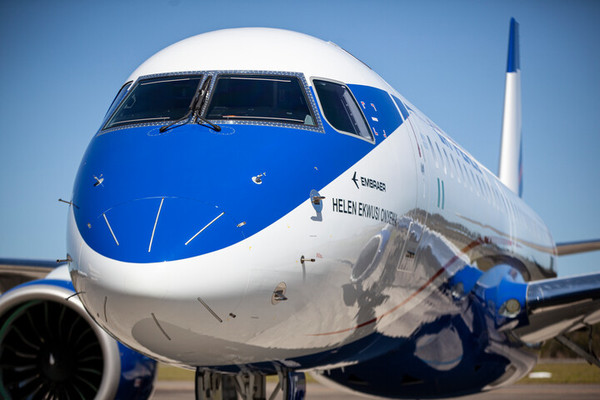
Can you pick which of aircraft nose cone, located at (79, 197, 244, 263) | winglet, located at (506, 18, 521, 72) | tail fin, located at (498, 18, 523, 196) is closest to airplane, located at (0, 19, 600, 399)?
aircraft nose cone, located at (79, 197, 244, 263)

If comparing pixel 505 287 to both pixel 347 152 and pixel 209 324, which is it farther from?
pixel 209 324

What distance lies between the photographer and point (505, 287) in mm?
10336

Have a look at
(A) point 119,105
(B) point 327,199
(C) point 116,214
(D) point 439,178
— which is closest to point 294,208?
(B) point 327,199

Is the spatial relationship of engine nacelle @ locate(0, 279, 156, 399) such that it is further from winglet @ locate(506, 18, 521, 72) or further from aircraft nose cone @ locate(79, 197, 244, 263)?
winglet @ locate(506, 18, 521, 72)

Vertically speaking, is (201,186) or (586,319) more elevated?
(201,186)

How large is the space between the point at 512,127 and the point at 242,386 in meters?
21.0

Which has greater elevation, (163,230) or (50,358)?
(163,230)

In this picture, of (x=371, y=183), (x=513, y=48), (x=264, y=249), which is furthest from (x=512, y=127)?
(x=264, y=249)

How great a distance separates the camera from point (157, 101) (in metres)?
6.39

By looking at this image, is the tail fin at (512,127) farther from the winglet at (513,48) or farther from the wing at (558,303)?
the wing at (558,303)

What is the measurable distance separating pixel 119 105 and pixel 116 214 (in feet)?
6.31

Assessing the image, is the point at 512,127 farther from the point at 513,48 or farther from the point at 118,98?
the point at 118,98

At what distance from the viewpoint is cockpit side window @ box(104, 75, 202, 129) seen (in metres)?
6.16

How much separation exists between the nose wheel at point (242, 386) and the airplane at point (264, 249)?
0.02 m
